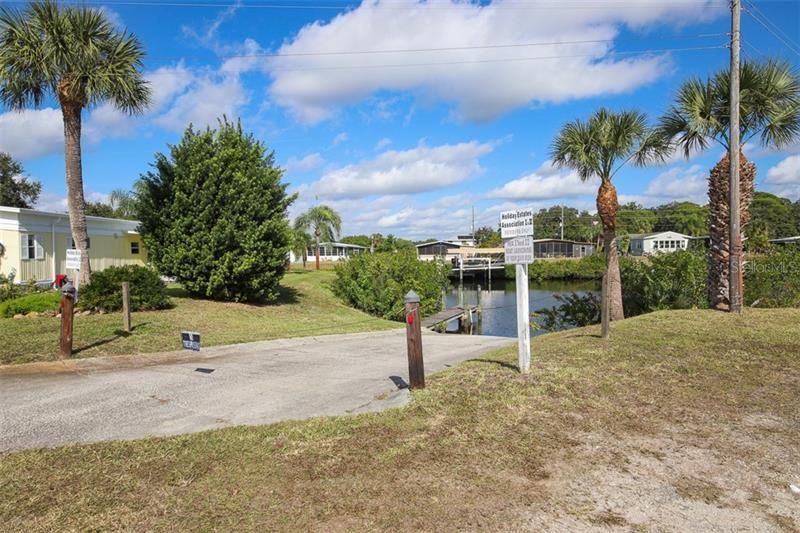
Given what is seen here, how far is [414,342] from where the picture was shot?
19.0ft

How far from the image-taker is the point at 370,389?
6480 millimetres

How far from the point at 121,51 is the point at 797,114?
16.6 metres

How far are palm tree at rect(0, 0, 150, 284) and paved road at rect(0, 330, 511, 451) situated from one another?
7.07 metres

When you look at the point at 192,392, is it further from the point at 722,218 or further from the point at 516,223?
the point at 722,218

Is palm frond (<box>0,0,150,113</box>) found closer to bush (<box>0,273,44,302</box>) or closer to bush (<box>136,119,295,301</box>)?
bush (<box>136,119,295,301</box>)

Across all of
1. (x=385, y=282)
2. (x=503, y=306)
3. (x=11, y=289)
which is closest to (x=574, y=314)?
(x=385, y=282)

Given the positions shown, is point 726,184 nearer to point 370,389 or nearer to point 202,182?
point 370,389

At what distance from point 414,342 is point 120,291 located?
30.0 ft

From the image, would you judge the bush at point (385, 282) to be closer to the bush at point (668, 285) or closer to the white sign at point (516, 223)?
the bush at point (668, 285)

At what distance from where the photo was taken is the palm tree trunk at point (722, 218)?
480 inches

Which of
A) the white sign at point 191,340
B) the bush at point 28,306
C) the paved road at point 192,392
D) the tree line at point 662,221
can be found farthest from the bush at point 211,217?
the tree line at point 662,221

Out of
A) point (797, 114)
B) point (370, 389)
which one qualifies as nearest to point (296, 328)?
point (370, 389)

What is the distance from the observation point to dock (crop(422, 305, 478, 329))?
66.1 feet

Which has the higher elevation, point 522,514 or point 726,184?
point 726,184
